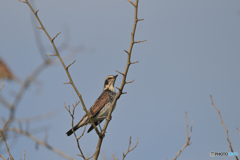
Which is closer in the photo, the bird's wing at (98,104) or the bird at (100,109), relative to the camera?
the bird at (100,109)

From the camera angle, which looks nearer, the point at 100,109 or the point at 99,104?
the point at 100,109

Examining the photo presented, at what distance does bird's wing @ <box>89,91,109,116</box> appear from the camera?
949 centimetres

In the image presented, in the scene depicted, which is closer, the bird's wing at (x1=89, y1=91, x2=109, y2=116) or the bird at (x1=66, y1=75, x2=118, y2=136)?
the bird at (x1=66, y1=75, x2=118, y2=136)

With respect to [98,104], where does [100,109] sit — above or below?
below

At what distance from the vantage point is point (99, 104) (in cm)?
973

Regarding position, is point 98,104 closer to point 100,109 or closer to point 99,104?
point 99,104

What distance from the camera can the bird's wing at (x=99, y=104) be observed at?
9.49 m

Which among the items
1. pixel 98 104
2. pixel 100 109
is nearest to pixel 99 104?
pixel 98 104

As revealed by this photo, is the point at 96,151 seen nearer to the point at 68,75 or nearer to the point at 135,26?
the point at 68,75

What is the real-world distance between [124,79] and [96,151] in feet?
5.65

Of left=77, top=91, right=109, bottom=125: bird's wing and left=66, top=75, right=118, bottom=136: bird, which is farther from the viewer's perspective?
left=77, top=91, right=109, bottom=125: bird's wing

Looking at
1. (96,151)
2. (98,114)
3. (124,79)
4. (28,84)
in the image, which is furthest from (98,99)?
(28,84)

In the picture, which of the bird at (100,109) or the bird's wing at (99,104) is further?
the bird's wing at (99,104)

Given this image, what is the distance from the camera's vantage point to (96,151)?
673 centimetres
